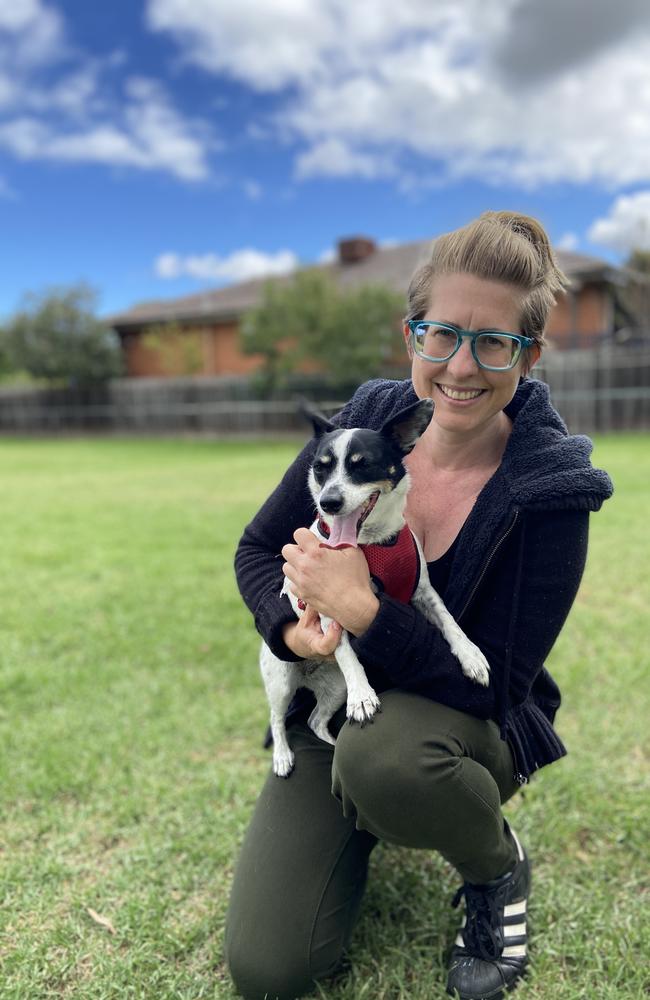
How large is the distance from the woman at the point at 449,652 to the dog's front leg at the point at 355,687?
0.09ft

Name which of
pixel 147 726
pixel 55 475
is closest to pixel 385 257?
pixel 55 475

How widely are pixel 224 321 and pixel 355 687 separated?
930 inches

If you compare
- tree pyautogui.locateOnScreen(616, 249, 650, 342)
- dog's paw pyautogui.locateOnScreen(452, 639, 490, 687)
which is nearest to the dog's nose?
dog's paw pyautogui.locateOnScreen(452, 639, 490, 687)

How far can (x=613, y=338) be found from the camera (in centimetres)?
1900

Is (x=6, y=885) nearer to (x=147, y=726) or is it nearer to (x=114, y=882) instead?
(x=114, y=882)

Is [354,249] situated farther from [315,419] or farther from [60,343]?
[315,419]

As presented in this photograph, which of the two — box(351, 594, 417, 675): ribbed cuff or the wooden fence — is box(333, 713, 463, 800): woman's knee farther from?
the wooden fence

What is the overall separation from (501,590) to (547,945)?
99cm

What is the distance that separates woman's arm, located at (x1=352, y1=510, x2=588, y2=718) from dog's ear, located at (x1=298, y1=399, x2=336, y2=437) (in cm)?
48

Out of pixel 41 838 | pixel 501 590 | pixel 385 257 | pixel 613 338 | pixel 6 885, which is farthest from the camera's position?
pixel 385 257

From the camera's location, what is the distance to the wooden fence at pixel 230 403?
14.7 m

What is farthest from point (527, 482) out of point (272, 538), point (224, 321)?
point (224, 321)

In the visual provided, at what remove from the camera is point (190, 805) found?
2494mm

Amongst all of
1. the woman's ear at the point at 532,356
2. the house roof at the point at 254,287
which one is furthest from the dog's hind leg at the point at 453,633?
the house roof at the point at 254,287
